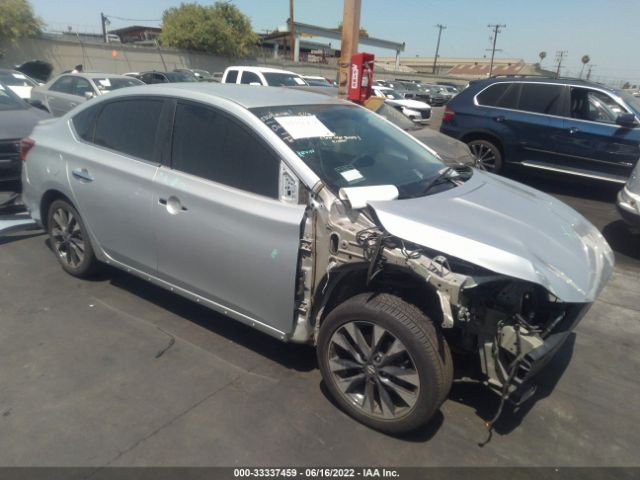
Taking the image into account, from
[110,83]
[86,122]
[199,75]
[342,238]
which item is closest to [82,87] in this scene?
[110,83]

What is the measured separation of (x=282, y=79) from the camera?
12.8m

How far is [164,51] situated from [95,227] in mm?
34824

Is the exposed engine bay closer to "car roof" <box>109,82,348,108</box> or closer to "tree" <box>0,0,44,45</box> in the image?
"car roof" <box>109,82,348,108</box>

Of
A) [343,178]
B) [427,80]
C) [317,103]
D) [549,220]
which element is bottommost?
[427,80]

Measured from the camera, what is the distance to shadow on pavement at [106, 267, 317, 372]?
3.32 metres

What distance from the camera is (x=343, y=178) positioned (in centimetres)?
292

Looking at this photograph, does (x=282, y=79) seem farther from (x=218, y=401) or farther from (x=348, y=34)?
(x=218, y=401)

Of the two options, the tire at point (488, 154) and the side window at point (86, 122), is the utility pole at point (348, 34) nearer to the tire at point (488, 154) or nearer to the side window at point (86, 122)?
the tire at point (488, 154)

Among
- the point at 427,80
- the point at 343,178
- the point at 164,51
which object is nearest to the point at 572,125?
the point at 343,178

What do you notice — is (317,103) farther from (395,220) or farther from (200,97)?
(395,220)

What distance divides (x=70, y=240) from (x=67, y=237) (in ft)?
0.16

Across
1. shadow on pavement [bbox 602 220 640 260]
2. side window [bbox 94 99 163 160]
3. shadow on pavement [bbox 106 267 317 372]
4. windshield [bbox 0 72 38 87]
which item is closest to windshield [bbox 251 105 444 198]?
side window [bbox 94 99 163 160]

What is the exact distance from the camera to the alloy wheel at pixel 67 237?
4152mm

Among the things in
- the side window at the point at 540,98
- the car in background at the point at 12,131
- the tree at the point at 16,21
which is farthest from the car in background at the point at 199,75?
the side window at the point at 540,98
